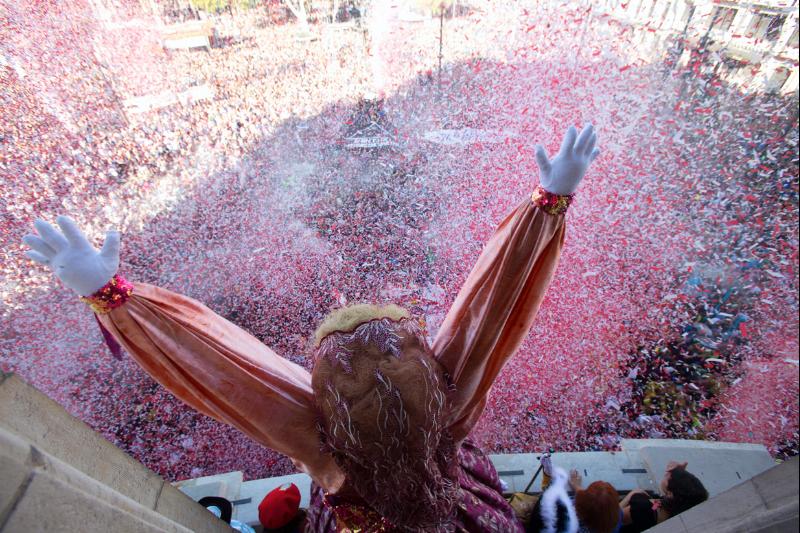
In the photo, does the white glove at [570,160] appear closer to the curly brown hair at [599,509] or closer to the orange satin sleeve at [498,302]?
the orange satin sleeve at [498,302]

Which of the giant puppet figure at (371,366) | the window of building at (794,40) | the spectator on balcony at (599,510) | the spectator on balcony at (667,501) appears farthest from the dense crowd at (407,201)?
the giant puppet figure at (371,366)

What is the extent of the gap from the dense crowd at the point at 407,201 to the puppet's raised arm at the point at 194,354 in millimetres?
611

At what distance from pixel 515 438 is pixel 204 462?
1.37 m

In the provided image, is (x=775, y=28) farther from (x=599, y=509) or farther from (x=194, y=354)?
(x=194, y=354)

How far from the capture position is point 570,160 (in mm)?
859

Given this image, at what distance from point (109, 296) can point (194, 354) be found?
217mm

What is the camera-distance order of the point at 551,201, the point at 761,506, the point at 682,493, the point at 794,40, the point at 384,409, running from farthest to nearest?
the point at 682,493 < the point at 794,40 < the point at 551,201 < the point at 384,409 < the point at 761,506

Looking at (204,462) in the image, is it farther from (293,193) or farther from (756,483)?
(756,483)

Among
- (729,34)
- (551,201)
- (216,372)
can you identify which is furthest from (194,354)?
(729,34)

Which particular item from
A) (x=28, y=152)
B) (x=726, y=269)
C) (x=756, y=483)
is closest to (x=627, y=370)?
(x=726, y=269)

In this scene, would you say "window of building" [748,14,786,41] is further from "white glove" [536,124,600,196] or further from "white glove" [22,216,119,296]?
"white glove" [22,216,119,296]

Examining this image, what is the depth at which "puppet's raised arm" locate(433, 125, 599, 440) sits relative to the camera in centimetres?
87

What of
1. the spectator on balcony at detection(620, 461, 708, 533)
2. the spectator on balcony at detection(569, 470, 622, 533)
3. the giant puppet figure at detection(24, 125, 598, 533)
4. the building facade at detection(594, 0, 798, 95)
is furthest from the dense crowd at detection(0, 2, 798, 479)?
the giant puppet figure at detection(24, 125, 598, 533)

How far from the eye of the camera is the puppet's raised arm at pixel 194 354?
0.81 metres
